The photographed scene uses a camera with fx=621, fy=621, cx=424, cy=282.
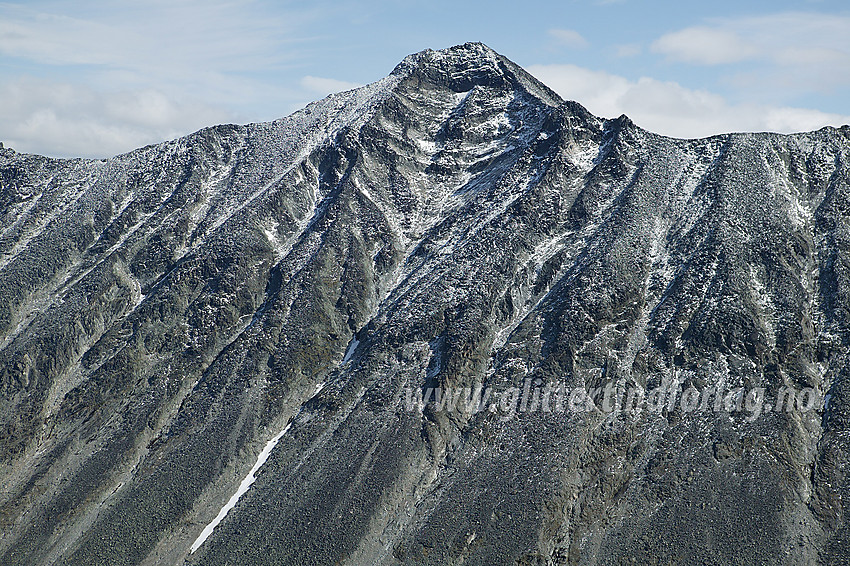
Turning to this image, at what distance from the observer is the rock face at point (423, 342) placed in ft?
234

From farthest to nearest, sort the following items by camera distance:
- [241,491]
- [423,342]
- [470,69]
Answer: [470,69] → [423,342] → [241,491]

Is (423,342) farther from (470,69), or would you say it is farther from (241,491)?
(470,69)

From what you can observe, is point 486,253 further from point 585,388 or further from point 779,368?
point 779,368

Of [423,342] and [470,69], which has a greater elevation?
[470,69]

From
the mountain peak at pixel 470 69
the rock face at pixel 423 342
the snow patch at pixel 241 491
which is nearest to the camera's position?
the rock face at pixel 423 342

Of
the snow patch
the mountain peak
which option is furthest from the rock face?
the mountain peak

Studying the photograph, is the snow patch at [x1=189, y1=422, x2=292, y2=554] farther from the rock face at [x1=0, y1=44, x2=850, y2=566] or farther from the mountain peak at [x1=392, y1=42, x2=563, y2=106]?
the mountain peak at [x1=392, y1=42, x2=563, y2=106]

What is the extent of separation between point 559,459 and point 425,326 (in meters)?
30.2

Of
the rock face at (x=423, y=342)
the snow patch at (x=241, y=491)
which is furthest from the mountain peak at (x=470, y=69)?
the snow patch at (x=241, y=491)

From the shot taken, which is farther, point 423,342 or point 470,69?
point 470,69

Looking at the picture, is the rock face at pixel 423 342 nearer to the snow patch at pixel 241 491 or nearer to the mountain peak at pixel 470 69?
the snow patch at pixel 241 491

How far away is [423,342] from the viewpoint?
95.2 meters

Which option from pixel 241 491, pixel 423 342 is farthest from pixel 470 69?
pixel 241 491

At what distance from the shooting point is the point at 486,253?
106m
